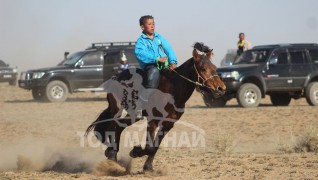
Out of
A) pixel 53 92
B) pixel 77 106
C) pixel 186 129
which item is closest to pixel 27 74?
pixel 53 92

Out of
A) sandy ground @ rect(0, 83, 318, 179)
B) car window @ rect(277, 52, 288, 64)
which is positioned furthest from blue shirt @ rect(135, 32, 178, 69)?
car window @ rect(277, 52, 288, 64)

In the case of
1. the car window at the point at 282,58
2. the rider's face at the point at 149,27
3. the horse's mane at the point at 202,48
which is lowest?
the horse's mane at the point at 202,48

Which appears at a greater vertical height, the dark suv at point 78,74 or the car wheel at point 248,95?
the dark suv at point 78,74

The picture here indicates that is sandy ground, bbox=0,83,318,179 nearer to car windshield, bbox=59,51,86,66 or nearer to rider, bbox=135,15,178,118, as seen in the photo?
rider, bbox=135,15,178,118

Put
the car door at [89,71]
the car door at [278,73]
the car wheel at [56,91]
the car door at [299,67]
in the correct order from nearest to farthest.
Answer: the car door at [278,73], the car door at [299,67], the car wheel at [56,91], the car door at [89,71]

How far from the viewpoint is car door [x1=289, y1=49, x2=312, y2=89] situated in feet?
68.9

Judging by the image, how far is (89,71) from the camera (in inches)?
974

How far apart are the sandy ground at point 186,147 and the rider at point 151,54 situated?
1.19 m

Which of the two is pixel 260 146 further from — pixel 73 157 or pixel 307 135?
pixel 73 157

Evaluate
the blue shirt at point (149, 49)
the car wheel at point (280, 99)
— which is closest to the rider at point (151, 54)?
the blue shirt at point (149, 49)

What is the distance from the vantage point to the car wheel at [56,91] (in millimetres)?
24516

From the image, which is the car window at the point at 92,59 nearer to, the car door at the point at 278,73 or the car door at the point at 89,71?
the car door at the point at 89,71

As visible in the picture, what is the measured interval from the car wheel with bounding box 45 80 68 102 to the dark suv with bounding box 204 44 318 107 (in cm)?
623

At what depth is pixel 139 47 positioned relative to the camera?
8992 millimetres
